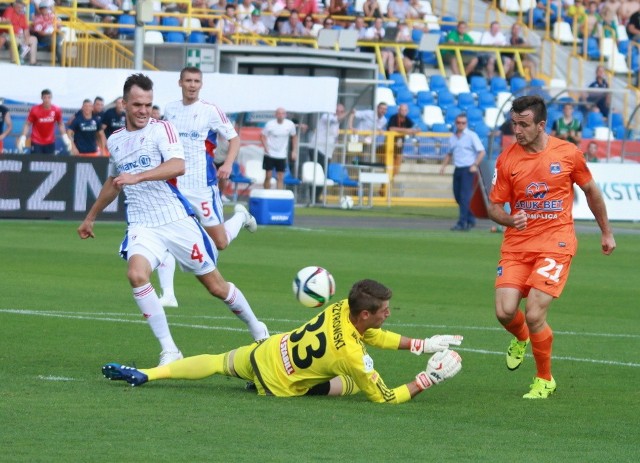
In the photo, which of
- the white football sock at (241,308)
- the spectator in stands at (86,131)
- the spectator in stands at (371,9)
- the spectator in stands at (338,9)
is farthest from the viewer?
the spectator in stands at (371,9)

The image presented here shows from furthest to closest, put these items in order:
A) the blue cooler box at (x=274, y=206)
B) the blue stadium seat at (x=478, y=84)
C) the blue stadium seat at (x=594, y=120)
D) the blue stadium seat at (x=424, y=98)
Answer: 1. the blue stadium seat at (x=478, y=84)
2. the blue stadium seat at (x=424, y=98)
3. the blue stadium seat at (x=594, y=120)
4. the blue cooler box at (x=274, y=206)

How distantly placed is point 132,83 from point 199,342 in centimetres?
269

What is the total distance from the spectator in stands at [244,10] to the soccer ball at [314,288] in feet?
96.4

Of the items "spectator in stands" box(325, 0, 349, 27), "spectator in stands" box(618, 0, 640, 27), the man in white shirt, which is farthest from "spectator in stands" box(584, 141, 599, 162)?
"spectator in stands" box(618, 0, 640, 27)

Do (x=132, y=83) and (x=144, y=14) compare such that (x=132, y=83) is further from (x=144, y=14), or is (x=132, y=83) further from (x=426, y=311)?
(x=144, y=14)

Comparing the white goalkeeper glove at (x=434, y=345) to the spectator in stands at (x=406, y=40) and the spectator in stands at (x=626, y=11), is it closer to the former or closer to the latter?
the spectator in stands at (x=406, y=40)

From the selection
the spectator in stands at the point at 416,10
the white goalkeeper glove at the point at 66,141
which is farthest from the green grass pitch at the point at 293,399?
the spectator in stands at the point at 416,10

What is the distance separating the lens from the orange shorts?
9.66 metres

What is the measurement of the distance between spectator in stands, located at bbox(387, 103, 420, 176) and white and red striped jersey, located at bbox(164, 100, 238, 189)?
876 inches

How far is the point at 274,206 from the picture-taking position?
27.2m

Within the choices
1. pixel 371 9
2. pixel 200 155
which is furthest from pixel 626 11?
pixel 200 155

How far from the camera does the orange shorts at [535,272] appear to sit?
9656 millimetres

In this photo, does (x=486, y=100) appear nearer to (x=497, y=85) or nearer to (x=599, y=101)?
(x=497, y=85)

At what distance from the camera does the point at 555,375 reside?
34.9 ft
